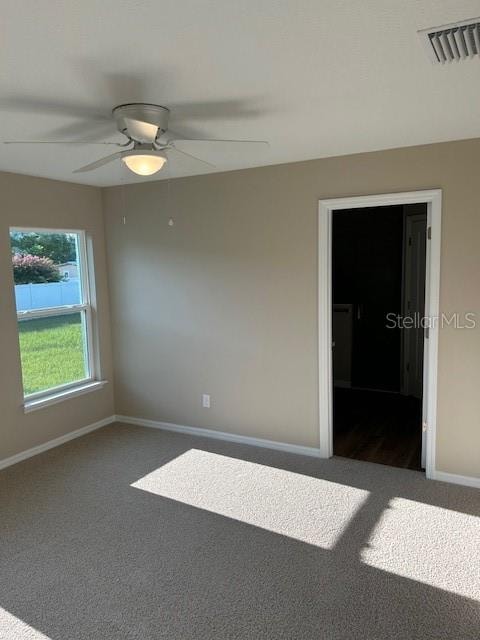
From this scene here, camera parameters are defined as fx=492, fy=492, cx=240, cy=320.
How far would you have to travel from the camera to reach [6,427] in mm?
3959

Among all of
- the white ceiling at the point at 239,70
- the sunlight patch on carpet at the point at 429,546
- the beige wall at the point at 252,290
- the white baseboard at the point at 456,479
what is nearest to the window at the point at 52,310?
the beige wall at the point at 252,290

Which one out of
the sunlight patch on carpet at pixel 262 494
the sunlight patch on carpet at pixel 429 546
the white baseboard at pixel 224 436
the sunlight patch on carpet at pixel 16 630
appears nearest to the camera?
the sunlight patch on carpet at pixel 16 630

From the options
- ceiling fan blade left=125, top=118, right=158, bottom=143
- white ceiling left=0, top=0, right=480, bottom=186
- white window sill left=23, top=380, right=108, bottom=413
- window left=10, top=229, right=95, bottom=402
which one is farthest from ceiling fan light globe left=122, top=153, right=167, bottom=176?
white window sill left=23, top=380, right=108, bottom=413

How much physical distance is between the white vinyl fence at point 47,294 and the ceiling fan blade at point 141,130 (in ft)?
7.22

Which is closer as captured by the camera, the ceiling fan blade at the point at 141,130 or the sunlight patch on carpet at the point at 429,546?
the ceiling fan blade at the point at 141,130

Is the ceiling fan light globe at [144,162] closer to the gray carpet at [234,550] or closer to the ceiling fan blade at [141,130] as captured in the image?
the ceiling fan blade at [141,130]

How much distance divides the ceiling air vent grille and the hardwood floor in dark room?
2.88 m

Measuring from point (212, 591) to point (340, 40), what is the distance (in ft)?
8.08

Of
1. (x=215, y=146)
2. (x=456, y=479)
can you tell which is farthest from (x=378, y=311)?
(x=215, y=146)

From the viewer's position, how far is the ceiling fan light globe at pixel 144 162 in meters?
→ 2.33

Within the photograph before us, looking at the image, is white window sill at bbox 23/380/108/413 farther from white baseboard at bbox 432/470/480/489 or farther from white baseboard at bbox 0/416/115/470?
white baseboard at bbox 432/470/480/489

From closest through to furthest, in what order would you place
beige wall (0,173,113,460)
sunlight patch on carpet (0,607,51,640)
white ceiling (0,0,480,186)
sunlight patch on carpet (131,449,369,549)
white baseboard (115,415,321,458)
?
white ceiling (0,0,480,186), sunlight patch on carpet (0,607,51,640), sunlight patch on carpet (131,449,369,549), beige wall (0,173,113,460), white baseboard (115,415,321,458)

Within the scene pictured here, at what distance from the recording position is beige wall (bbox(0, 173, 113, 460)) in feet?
12.9

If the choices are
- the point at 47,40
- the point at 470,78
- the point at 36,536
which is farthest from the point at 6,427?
the point at 470,78
